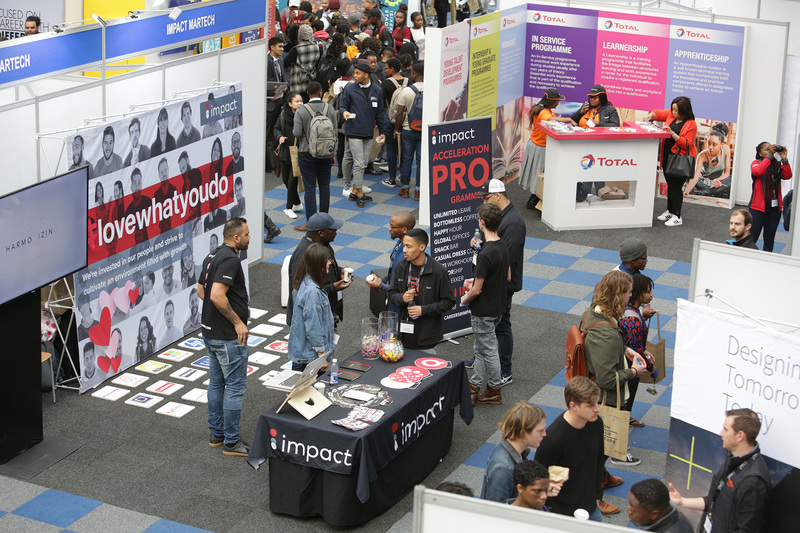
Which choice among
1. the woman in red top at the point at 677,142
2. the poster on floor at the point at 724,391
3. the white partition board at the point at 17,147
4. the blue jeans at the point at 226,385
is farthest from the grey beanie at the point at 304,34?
the poster on floor at the point at 724,391

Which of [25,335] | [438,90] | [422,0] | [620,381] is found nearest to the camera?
[620,381]

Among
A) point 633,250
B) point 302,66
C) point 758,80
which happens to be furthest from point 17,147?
point 758,80

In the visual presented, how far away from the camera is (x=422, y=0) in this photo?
68.0ft

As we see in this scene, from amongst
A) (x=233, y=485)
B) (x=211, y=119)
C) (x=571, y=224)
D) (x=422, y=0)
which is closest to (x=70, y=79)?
(x=211, y=119)

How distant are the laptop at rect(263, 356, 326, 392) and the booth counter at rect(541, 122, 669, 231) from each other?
6236 millimetres

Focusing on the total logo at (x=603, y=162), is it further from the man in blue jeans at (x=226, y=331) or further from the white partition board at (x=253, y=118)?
the man in blue jeans at (x=226, y=331)

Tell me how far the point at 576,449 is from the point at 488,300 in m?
2.44

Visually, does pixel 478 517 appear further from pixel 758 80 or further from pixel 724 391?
pixel 758 80

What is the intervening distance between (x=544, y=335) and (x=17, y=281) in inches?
185

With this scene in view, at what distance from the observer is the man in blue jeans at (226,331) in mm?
6445

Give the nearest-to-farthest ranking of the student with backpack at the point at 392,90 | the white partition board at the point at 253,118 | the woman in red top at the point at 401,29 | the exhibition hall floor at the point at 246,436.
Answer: the exhibition hall floor at the point at 246,436, the white partition board at the point at 253,118, the student with backpack at the point at 392,90, the woman in red top at the point at 401,29

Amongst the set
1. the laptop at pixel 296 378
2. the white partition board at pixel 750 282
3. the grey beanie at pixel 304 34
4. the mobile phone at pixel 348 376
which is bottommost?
the mobile phone at pixel 348 376

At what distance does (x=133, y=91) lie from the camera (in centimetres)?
873

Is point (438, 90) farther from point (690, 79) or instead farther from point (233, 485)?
point (233, 485)
